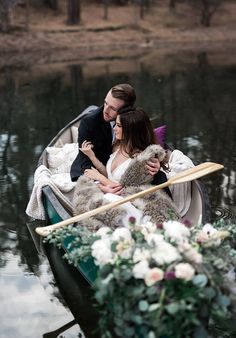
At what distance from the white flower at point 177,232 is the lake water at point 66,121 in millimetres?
1631

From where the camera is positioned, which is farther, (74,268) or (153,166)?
(74,268)

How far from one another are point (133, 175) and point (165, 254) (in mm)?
1697

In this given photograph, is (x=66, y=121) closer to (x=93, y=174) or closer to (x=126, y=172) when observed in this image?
(x=93, y=174)

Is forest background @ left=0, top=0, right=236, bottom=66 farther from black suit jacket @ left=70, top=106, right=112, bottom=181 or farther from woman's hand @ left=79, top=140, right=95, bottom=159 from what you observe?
woman's hand @ left=79, top=140, right=95, bottom=159

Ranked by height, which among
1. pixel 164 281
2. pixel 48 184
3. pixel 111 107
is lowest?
pixel 48 184

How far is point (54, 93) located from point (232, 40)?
16942 millimetres

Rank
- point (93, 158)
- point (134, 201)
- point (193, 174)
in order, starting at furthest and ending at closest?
point (93, 158) < point (134, 201) < point (193, 174)

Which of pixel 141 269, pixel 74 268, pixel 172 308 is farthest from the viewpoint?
pixel 74 268

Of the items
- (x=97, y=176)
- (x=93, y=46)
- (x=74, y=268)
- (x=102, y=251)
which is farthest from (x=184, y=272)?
(x=93, y=46)

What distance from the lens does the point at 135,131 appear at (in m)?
4.59

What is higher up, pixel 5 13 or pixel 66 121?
pixel 5 13

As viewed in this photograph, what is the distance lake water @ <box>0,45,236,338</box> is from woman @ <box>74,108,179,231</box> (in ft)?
3.19

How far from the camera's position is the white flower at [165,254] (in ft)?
9.78

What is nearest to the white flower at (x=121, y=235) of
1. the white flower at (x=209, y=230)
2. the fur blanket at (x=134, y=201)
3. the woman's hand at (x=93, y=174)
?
the white flower at (x=209, y=230)
